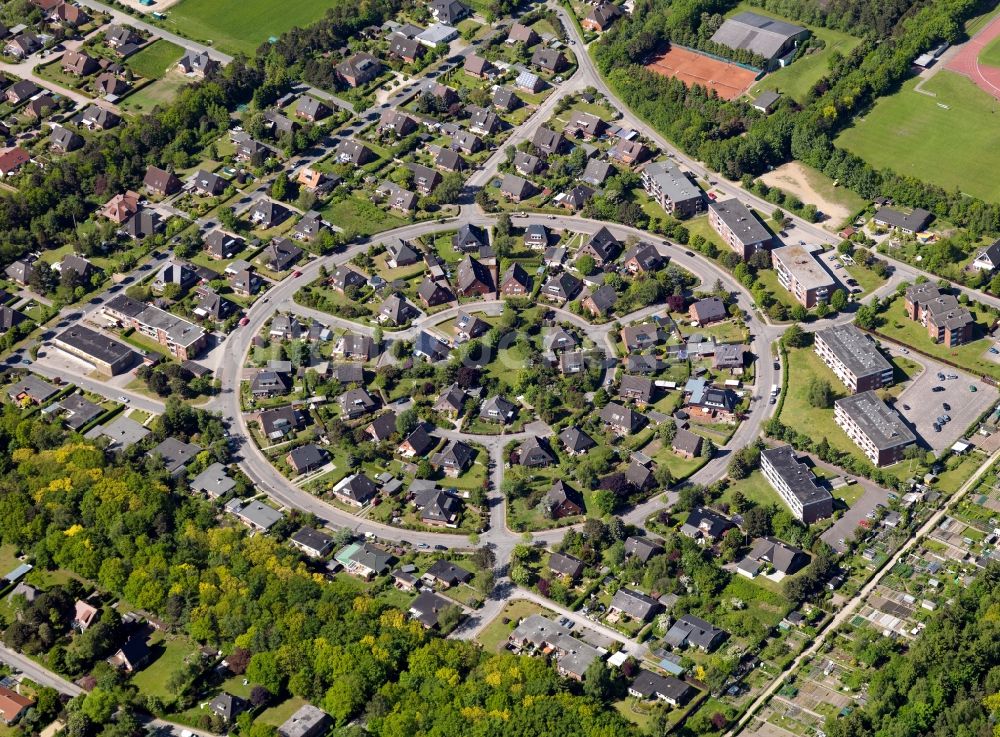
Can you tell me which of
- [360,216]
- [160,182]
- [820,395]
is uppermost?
[160,182]

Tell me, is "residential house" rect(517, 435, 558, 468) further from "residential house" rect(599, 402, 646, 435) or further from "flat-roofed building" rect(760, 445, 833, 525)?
"flat-roofed building" rect(760, 445, 833, 525)

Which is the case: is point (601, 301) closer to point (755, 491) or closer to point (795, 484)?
point (755, 491)

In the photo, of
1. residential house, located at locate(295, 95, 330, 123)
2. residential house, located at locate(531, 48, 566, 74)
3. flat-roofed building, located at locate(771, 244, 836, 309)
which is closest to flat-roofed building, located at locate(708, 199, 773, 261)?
flat-roofed building, located at locate(771, 244, 836, 309)

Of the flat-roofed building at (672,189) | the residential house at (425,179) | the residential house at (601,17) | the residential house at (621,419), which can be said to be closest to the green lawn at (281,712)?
the residential house at (621,419)

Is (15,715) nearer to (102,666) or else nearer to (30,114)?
(102,666)

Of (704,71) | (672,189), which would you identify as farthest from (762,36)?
(672,189)
